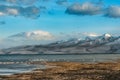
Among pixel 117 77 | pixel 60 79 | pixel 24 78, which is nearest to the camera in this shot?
pixel 117 77

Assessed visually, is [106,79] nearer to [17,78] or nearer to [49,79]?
[49,79]

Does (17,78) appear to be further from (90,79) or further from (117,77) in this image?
(117,77)

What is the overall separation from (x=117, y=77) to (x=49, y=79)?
10.5 meters

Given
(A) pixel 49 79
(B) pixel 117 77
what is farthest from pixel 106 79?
(A) pixel 49 79

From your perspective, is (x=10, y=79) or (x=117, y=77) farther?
(x=10, y=79)

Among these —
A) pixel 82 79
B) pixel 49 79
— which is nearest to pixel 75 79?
pixel 82 79

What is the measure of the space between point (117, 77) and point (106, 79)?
1456 mm

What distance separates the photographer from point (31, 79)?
5625cm

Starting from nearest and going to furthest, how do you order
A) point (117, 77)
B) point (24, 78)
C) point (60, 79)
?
point (117, 77)
point (60, 79)
point (24, 78)

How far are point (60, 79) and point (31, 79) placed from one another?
4744mm

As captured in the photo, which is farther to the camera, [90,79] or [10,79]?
[10,79]

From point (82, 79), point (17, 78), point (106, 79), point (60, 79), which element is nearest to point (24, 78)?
point (17, 78)

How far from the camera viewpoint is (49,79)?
5525cm

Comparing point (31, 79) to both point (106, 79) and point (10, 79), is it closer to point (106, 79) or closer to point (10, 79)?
point (10, 79)
